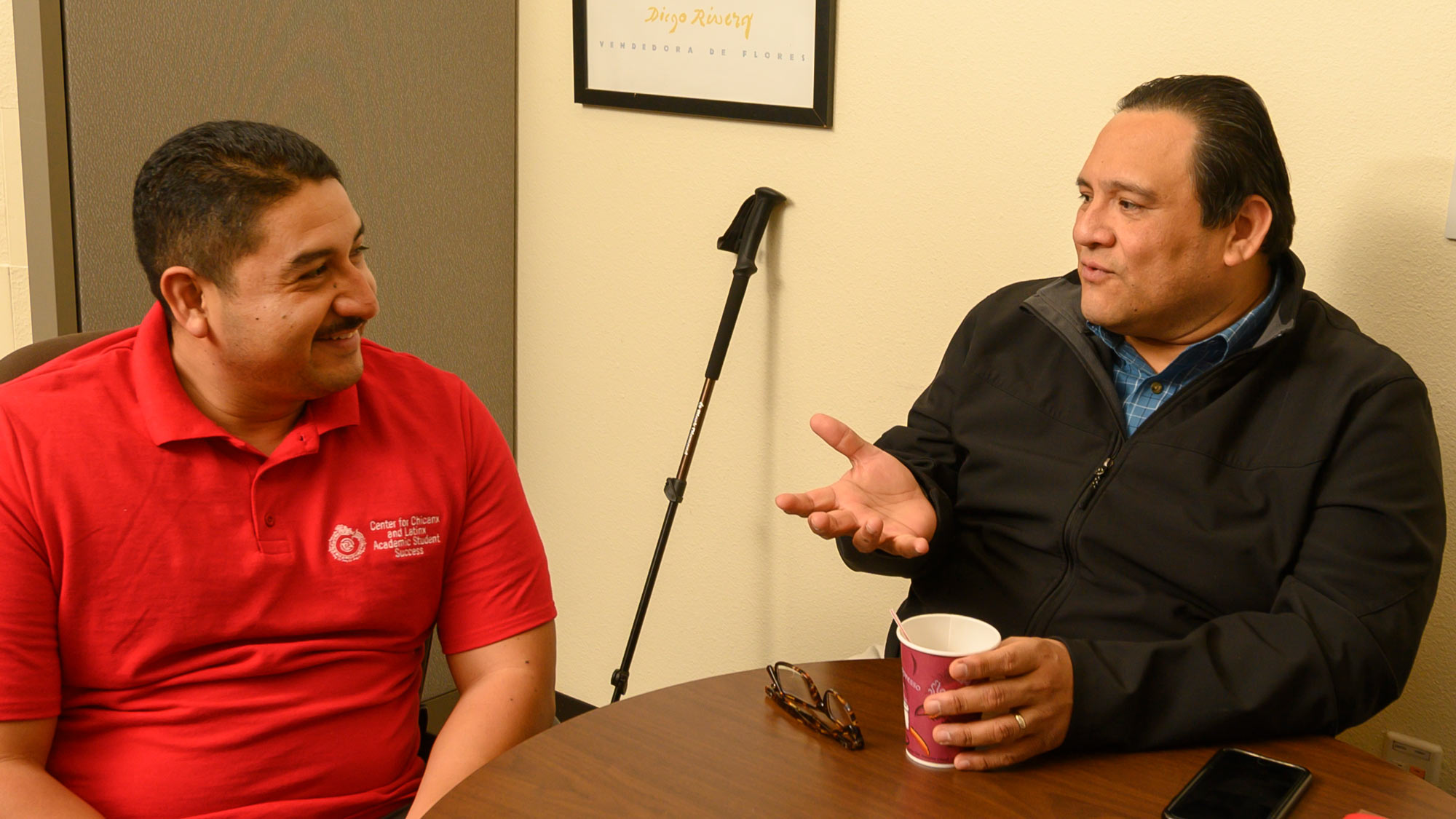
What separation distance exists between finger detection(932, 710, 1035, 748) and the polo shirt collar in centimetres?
78

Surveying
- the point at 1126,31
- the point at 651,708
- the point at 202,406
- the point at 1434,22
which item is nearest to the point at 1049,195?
the point at 1126,31

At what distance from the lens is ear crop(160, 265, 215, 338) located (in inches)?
52.1

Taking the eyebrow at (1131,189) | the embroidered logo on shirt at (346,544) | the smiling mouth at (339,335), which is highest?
the eyebrow at (1131,189)

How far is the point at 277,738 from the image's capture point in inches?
51.4

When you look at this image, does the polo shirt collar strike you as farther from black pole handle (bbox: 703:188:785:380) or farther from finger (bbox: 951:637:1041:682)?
black pole handle (bbox: 703:188:785:380)

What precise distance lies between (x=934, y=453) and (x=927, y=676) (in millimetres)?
641

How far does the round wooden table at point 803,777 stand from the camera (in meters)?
1.04

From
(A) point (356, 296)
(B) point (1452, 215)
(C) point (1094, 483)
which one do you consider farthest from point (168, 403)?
(B) point (1452, 215)

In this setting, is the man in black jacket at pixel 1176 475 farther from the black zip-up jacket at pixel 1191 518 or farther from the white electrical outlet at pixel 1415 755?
the white electrical outlet at pixel 1415 755

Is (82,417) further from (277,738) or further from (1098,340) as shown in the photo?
(1098,340)

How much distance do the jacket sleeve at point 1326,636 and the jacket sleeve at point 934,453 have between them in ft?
1.19

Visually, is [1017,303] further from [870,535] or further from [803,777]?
[803,777]

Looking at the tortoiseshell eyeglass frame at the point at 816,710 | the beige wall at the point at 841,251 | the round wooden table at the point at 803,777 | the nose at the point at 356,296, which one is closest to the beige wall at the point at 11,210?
the nose at the point at 356,296

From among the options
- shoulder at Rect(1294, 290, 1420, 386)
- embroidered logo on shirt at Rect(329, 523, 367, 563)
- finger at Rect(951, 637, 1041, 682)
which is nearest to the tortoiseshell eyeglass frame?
finger at Rect(951, 637, 1041, 682)
